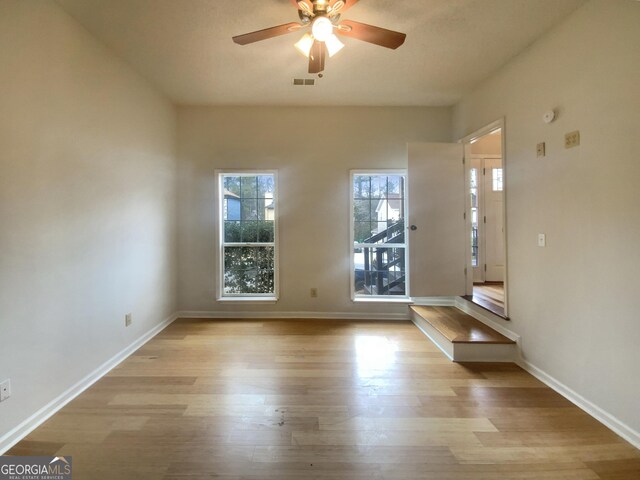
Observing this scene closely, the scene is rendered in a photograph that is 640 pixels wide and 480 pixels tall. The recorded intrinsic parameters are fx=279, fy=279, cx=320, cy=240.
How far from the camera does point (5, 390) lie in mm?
1637

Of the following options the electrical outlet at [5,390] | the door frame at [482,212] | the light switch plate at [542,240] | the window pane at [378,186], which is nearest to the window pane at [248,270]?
the window pane at [378,186]

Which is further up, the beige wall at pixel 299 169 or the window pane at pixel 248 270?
the beige wall at pixel 299 169

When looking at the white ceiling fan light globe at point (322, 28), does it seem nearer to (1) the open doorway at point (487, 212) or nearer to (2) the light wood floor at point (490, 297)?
(2) the light wood floor at point (490, 297)

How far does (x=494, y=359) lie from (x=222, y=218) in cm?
358

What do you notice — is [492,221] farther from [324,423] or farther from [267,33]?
[267,33]

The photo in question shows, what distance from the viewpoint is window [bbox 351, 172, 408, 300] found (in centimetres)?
390

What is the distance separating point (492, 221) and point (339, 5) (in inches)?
160

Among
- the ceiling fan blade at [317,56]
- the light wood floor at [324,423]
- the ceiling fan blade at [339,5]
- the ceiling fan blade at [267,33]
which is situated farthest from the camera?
the ceiling fan blade at [317,56]

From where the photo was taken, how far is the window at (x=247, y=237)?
3.89 m

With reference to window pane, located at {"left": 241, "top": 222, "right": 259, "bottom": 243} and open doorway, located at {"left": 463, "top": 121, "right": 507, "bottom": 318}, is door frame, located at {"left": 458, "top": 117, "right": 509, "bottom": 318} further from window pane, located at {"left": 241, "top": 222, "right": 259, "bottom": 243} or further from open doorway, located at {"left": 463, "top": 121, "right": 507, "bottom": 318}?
window pane, located at {"left": 241, "top": 222, "right": 259, "bottom": 243}

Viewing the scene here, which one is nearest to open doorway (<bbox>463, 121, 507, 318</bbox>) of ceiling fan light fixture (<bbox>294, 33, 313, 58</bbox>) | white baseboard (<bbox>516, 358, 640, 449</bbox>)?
white baseboard (<bbox>516, 358, 640, 449</bbox>)

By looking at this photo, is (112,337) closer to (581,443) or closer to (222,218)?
(222,218)

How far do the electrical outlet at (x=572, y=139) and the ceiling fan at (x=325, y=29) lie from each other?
1.44 m

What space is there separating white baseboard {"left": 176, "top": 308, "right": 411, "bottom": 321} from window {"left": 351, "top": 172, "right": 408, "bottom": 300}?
0.25 m
